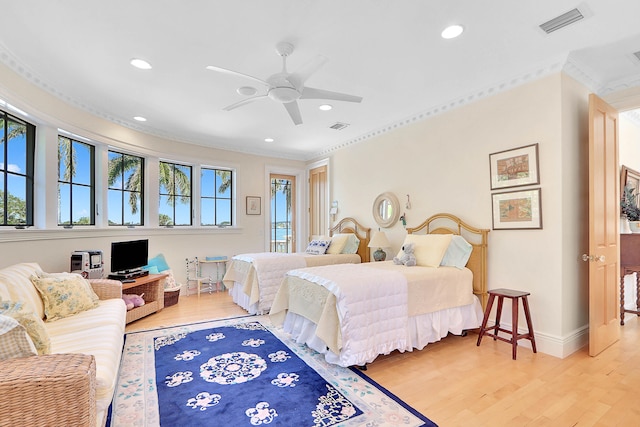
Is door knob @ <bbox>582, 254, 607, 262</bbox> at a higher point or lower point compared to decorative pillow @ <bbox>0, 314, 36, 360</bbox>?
higher

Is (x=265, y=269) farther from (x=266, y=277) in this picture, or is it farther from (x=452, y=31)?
(x=452, y=31)

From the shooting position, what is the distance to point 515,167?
323 centimetres

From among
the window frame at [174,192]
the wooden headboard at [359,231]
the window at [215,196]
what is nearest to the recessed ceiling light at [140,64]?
the window frame at [174,192]

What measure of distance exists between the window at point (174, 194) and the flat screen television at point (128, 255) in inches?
37.3

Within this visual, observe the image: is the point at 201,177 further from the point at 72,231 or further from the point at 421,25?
the point at 421,25

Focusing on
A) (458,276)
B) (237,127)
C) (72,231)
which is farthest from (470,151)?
(72,231)

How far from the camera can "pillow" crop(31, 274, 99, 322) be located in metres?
2.49

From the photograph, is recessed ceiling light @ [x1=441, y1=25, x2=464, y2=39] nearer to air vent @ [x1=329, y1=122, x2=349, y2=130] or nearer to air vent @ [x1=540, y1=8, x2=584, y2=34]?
air vent @ [x1=540, y1=8, x2=584, y2=34]

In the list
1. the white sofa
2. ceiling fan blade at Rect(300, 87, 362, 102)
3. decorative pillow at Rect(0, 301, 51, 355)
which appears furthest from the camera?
ceiling fan blade at Rect(300, 87, 362, 102)

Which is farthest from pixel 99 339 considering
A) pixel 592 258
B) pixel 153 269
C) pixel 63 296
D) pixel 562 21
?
pixel 592 258

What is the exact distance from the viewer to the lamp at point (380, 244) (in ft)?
14.9

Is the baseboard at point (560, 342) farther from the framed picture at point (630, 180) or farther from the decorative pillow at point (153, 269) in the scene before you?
the decorative pillow at point (153, 269)

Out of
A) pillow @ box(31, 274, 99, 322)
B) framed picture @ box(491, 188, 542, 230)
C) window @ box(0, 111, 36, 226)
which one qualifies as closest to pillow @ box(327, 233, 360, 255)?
framed picture @ box(491, 188, 542, 230)

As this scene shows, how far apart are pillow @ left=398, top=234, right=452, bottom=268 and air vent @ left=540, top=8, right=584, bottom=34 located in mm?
2013
